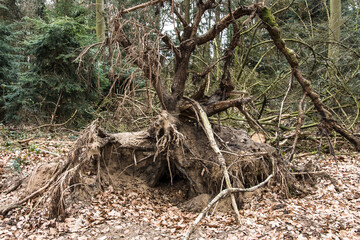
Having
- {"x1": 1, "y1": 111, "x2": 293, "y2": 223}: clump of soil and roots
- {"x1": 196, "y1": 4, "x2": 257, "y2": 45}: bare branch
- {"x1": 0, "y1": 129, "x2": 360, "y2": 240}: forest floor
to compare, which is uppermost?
{"x1": 196, "y1": 4, "x2": 257, "y2": 45}: bare branch

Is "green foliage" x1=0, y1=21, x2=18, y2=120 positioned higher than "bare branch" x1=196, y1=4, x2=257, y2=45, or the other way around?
"green foliage" x1=0, y1=21, x2=18, y2=120

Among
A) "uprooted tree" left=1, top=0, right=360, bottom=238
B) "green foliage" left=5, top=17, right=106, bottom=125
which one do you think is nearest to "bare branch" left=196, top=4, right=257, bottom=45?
"uprooted tree" left=1, top=0, right=360, bottom=238

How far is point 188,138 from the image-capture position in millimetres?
4766

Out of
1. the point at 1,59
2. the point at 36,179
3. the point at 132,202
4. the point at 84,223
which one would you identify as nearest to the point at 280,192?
the point at 132,202

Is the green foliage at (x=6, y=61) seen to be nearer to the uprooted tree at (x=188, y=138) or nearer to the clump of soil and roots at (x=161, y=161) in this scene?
the uprooted tree at (x=188, y=138)

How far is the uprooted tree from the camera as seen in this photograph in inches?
162

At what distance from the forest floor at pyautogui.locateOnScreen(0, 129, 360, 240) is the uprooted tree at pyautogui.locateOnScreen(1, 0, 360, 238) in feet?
1.04

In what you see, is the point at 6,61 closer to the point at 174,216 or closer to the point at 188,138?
the point at 188,138

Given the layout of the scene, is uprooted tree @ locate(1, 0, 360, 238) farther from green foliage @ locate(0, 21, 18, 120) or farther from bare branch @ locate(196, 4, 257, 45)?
green foliage @ locate(0, 21, 18, 120)

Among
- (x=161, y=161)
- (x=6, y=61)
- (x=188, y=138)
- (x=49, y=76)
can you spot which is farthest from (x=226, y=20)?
(x=6, y=61)

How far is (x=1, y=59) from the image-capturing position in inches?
343

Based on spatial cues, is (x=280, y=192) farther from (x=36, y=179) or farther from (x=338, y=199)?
(x=36, y=179)

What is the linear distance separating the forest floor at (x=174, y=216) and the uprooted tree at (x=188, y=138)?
1.04 ft

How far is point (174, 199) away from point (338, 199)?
270 centimetres
